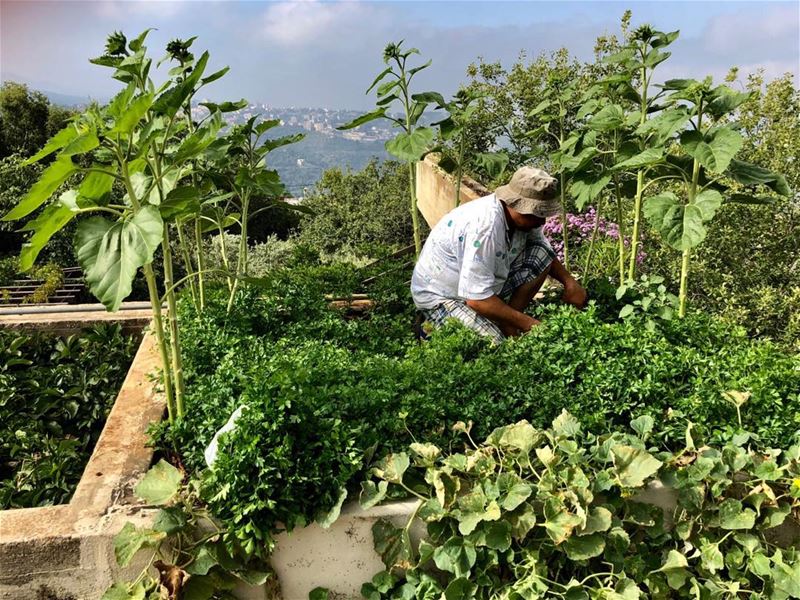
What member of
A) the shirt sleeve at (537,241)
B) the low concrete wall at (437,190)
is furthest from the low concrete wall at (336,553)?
the low concrete wall at (437,190)

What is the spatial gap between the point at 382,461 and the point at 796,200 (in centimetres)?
374

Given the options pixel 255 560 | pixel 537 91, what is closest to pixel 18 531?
pixel 255 560

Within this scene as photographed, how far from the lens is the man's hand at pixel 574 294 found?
3529 mm

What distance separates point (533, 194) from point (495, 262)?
1.26ft

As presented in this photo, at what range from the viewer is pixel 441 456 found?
2.36 metres

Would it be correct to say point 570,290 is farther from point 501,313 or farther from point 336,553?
point 336,553

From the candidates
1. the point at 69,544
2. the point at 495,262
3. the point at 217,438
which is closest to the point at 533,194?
the point at 495,262

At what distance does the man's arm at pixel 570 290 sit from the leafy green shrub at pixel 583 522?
128 cm

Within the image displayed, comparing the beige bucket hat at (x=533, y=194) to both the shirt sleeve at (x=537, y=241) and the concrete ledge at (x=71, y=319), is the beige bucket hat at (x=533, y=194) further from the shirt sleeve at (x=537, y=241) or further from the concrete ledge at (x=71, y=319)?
the concrete ledge at (x=71, y=319)

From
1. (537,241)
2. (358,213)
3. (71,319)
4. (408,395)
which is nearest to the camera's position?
(408,395)

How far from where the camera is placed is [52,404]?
3309 mm

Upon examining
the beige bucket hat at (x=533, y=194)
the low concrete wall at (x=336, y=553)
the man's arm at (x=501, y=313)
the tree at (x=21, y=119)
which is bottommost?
the low concrete wall at (x=336, y=553)

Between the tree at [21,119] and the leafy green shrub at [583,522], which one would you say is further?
the tree at [21,119]

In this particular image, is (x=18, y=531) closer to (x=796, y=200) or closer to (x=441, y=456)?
(x=441, y=456)
